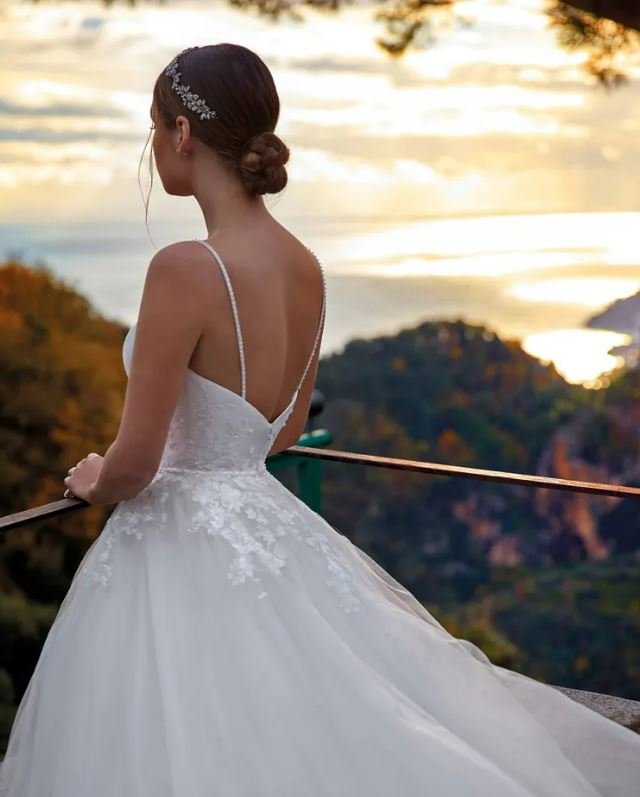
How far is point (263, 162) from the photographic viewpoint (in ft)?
5.43

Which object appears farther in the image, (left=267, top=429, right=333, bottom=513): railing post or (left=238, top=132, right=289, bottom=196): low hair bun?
(left=267, top=429, right=333, bottom=513): railing post

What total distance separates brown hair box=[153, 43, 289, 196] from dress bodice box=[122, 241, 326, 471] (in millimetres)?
227

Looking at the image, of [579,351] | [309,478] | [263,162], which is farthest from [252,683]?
[579,351]

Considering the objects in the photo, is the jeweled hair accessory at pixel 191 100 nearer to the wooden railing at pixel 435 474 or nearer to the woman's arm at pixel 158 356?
the woman's arm at pixel 158 356

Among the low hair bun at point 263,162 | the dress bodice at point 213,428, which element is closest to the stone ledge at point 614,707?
the dress bodice at point 213,428

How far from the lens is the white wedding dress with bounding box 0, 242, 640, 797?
1578 mm

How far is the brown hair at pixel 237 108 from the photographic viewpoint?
1645mm

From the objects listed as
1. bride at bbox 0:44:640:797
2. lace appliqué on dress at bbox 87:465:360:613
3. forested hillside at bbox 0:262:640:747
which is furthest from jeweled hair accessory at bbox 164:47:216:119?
forested hillside at bbox 0:262:640:747

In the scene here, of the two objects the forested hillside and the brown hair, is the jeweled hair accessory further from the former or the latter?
the forested hillside

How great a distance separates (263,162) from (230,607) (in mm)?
622

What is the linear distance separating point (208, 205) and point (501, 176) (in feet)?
33.4

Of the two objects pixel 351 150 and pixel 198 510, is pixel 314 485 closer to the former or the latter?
pixel 198 510

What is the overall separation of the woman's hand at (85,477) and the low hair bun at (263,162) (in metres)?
0.47

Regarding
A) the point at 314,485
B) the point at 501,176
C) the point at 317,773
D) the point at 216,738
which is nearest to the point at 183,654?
the point at 216,738
